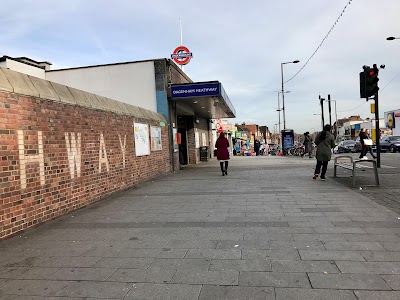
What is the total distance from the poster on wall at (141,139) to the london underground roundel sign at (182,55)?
7848 mm

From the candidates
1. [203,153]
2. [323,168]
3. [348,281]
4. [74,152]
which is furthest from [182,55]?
[348,281]

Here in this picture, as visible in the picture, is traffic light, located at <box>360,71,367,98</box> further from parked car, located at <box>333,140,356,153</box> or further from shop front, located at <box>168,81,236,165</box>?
parked car, located at <box>333,140,356,153</box>

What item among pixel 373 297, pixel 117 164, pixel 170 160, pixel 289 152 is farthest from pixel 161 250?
pixel 289 152

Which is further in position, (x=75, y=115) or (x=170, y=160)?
(x=170, y=160)

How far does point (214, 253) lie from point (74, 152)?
4.22 m

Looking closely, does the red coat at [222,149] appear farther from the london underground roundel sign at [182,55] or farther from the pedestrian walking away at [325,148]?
the london underground roundel sign at [182,55]

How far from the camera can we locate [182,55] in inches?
733

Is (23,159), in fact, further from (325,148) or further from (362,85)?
(362,85)

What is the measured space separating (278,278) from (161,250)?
5.24 feet

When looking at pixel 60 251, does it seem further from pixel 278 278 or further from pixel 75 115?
pixel 75 115

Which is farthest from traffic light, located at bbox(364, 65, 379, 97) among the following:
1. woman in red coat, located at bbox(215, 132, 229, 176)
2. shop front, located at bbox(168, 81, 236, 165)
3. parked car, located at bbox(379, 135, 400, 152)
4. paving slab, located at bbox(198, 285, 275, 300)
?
parked car, located at bbox(379, 135, 400, 152)

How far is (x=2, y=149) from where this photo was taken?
5.08 metres

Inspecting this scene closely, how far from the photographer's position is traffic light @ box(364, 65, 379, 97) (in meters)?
11.2

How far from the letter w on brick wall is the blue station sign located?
7.12m
